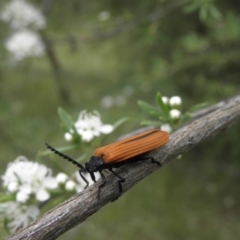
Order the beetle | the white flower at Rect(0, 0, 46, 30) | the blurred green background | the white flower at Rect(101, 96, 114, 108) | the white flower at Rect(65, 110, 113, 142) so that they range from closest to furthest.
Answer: the beetle
the white flower at Rect(65, 110, 113, 142)
the blurred green background
the white flower at Rect(0, 0, 46, 30)
the white flower at Rect(101, 96, 114, 108)

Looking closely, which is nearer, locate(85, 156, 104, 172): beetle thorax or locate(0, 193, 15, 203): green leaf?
locate(85, 156, 104, 172): beetle thorax

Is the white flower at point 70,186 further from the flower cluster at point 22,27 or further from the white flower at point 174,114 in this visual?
the flower cluster at point 22,27

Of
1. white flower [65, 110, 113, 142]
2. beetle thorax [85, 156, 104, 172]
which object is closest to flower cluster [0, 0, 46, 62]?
white flower [65, 110, 113, 142]

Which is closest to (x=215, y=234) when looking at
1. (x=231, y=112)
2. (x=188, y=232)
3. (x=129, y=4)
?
(x=188, y=232)

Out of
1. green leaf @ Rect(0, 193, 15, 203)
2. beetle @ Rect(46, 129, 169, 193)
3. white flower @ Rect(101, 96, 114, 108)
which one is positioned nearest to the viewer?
beetle @ Rect(46, 129, 169, 193)

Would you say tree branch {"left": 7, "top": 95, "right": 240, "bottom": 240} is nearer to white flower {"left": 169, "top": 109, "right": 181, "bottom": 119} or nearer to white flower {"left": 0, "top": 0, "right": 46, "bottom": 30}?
white flower {"left": 169, "top": 109, "right": 181, "bottom": 119}

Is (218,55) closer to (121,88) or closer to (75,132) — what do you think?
(121,88)
